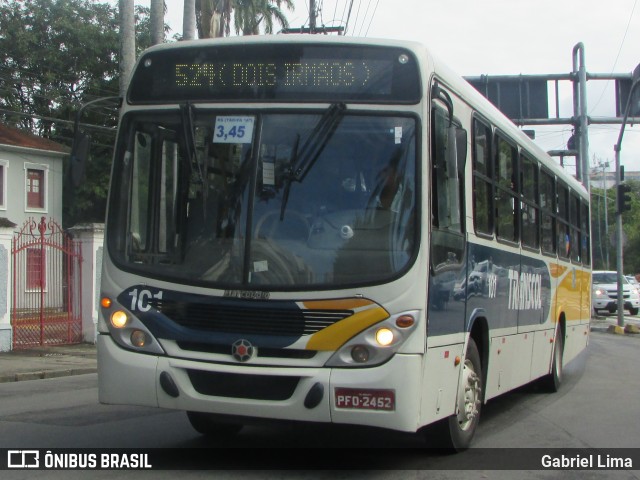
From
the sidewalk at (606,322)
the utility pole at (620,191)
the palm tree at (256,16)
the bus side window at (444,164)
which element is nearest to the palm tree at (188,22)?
the utility pole at (620,191)

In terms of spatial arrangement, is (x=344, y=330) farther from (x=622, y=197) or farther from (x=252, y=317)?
(x=622, y=197)

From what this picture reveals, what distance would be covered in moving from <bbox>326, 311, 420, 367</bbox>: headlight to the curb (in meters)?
9.56

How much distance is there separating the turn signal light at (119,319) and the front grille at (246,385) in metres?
0.68

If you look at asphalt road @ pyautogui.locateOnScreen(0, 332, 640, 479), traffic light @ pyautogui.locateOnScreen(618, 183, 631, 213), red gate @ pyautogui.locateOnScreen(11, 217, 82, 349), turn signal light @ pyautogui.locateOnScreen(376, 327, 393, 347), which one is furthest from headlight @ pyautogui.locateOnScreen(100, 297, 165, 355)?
traffic light @ pyautogui.locateOnScreen(618, 183, 631, 213)

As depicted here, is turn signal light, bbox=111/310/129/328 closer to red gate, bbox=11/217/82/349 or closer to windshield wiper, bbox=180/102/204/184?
windshield wiper, bbox=180/102/204/184

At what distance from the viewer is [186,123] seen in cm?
677

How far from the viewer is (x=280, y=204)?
646 cm

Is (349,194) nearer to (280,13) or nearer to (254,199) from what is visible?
→ (254,199)

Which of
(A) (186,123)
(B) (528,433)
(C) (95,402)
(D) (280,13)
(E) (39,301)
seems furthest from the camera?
(D) (280,13)

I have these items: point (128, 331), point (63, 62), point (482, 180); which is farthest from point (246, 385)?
point (63, 62)

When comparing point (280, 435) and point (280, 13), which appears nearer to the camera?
point (280, 435)

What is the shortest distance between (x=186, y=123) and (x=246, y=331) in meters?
1.64

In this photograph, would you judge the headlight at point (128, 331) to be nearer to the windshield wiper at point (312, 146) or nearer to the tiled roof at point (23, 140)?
the windshield wiper at point (312, 146)

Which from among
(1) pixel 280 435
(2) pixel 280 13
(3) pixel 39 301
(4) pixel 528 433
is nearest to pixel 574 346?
(4) pixel 528 433
